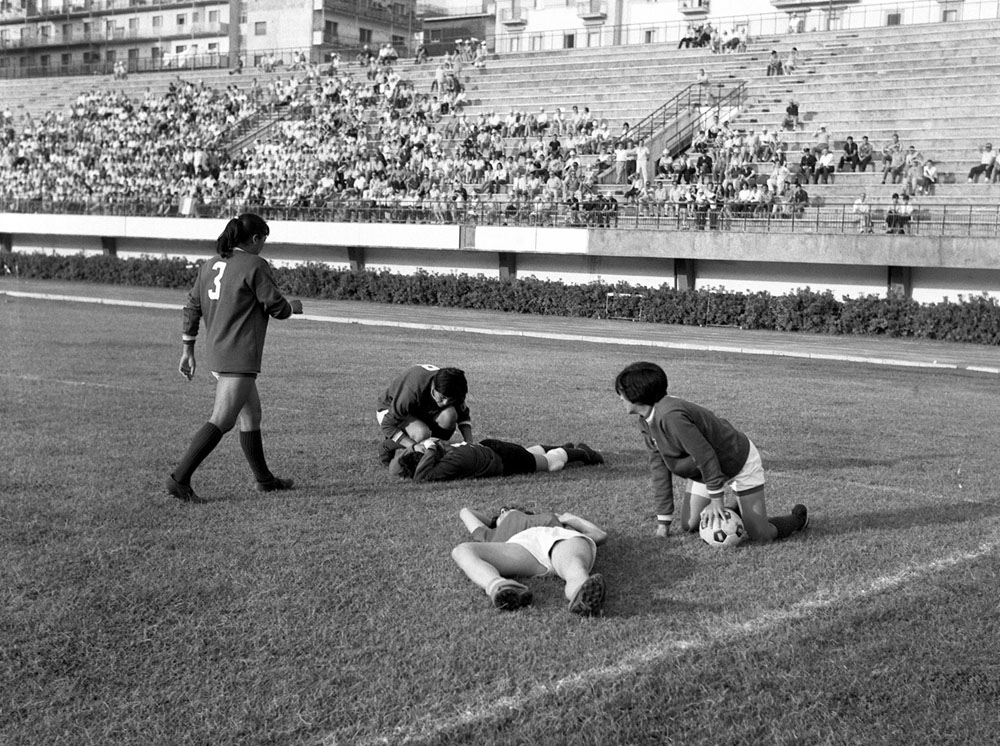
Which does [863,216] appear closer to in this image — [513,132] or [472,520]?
[513,132]

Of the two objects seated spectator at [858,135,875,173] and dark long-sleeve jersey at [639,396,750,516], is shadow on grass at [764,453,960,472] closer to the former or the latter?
dark long-sleeve jersey at [639,396,750,516]

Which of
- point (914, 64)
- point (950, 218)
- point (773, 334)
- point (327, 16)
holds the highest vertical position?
point (327, 16)

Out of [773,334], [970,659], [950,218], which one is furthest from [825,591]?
[950,218]

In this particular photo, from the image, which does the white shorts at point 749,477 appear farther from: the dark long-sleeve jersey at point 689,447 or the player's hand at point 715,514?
the player's hand at point 715,514

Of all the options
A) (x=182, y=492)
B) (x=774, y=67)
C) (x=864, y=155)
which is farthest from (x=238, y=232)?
(x=774, y=67)

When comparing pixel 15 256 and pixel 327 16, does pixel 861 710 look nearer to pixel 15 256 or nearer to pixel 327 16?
pixel 15 256

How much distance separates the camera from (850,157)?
32.4 meters

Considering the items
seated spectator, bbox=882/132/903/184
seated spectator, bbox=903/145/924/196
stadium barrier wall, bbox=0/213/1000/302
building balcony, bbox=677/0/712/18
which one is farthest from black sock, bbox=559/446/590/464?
building balcony, bbox=677/0/712/18

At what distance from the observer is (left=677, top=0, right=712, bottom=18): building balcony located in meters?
57.9

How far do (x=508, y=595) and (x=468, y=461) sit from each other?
3.10 m

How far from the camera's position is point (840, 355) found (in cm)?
2211

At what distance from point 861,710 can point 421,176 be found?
36.7 metres

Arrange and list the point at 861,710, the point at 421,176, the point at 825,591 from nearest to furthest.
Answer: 1. the point at 861,710
2. the point at 825,591
3. the point at 421,176

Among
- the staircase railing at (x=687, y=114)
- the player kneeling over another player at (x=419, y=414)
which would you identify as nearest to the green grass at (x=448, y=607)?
the player kneeling over another player at (x=419, y=414)
